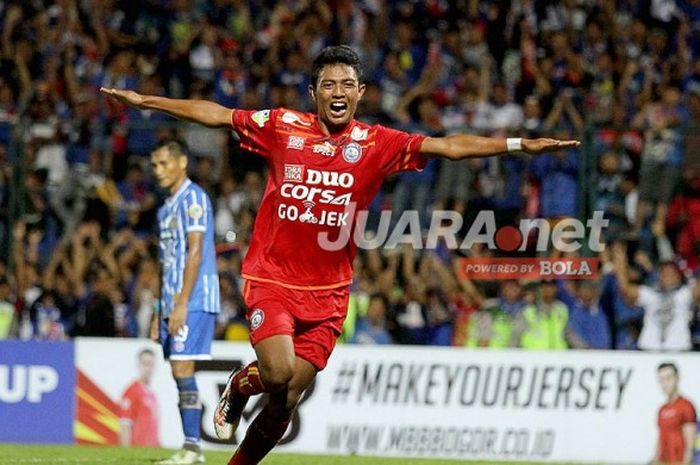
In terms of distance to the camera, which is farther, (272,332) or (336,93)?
(336,93)

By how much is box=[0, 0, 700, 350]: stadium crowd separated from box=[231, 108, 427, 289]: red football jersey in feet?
22.0

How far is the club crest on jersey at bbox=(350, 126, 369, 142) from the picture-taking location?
8.75 m

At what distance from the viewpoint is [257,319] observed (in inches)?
333

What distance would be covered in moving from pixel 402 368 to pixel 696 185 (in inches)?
149

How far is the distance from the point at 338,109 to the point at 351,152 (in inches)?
10.2

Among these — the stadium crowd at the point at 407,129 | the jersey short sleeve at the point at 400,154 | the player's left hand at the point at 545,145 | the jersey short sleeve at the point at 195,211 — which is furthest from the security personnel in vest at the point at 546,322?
the player's left hand at the point at 545,145

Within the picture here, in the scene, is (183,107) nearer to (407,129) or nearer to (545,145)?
(545,145)

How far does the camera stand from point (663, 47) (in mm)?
19250

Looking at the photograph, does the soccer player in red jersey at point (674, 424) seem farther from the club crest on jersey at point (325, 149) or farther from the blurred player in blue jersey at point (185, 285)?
the club crest on jersey at point (325, 149)

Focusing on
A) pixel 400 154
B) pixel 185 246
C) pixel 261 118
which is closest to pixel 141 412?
pixel 185 246

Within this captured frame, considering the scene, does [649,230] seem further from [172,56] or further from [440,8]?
[172,56]

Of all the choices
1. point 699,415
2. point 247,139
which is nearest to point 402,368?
point 699,415

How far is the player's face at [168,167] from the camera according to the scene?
11.8 m

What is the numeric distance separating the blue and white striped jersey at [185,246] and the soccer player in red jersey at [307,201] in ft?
9.56
